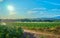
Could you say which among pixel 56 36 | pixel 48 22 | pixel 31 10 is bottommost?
pixel 56 36

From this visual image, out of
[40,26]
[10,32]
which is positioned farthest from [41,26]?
[10,32]

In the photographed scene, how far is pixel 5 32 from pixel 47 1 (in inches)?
22.4

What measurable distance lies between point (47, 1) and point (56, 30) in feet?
1.09

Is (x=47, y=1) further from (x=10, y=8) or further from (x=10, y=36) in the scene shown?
(x=10, y=36)

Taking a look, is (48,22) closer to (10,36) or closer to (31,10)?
(31,10)

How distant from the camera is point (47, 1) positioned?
2.06 metres

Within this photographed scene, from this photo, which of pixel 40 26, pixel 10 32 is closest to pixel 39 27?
pixel 40 26

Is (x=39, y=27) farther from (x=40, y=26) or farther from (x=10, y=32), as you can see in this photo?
(x=10, y=32)

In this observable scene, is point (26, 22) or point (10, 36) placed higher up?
point (26, 22)

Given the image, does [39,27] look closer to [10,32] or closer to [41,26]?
[41,26]

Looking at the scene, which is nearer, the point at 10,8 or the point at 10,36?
the point at 10,36

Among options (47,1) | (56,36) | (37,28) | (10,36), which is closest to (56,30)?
(56,36)

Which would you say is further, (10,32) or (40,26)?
(40,26)

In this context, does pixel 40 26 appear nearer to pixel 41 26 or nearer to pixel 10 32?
pixel 41 26
